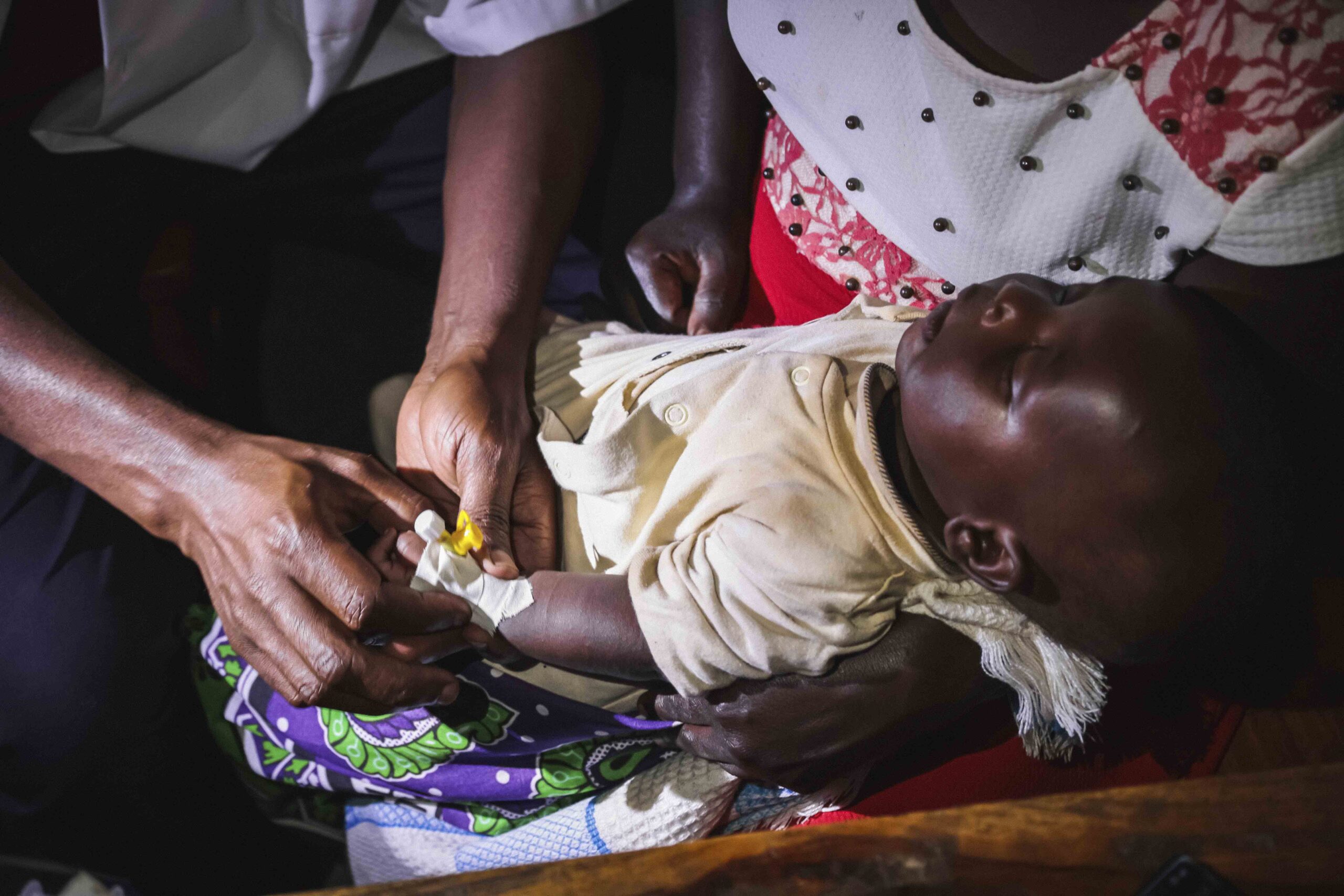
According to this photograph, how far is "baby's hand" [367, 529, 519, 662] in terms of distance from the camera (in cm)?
103

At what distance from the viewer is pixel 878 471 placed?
0.94m

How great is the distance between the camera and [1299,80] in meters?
0.72

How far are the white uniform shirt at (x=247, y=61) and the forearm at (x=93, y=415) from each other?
0.30 metres

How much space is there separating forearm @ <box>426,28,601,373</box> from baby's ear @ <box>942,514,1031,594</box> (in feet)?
2.08

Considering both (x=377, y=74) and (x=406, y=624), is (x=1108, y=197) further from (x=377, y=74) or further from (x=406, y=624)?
(x=377, y=74)

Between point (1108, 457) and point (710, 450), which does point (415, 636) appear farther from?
point (1108, 457)

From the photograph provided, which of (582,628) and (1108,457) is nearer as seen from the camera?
(1108,457)

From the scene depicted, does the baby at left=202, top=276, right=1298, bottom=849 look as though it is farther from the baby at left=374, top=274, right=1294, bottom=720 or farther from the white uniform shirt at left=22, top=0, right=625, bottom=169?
the white uniform shirt at left=22, top=0, right=625, bottom=169

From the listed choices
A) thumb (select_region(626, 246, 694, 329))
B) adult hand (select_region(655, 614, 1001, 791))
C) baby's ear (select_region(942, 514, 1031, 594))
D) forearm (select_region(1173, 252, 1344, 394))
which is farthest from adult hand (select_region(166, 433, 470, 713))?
forearm (select_region(1173, 252, 1344, 394))

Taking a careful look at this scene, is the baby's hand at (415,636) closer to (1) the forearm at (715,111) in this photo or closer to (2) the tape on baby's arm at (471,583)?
(2) the tape on baby's arm at (471,583)

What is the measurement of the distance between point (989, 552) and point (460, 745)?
0.72m

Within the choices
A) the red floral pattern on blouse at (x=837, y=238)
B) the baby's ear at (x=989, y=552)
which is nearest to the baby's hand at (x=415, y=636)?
the baby's ear at (x=989, y=552)

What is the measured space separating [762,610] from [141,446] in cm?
78

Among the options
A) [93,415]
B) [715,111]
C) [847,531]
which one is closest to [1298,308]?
[847,531]
